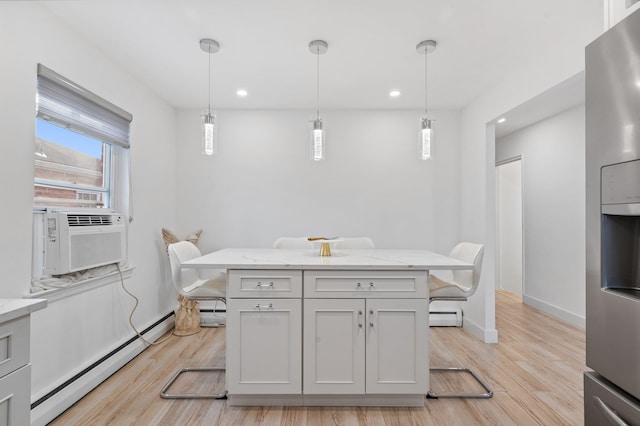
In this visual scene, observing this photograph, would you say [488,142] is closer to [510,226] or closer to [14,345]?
[510,226]

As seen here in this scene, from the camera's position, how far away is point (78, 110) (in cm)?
215

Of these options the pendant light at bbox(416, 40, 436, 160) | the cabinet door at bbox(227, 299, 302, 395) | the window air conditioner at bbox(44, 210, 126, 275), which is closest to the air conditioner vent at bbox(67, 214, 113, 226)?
the window air conditioner at bbox(44, 210, 126, 275)

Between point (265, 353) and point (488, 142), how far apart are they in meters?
2.87

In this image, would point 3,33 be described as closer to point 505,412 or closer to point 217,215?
A: point 217,215

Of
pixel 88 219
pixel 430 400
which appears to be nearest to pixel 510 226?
pixel 430 400

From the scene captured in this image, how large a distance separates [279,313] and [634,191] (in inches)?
66.7

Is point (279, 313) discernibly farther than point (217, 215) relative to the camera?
No

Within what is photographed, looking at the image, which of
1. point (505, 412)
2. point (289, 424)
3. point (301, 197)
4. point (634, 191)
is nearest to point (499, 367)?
point (505, 412)

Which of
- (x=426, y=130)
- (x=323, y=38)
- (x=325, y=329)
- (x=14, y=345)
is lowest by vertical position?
(x=325, y=329)

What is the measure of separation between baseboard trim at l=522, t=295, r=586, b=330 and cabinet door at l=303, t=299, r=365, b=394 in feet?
9.76

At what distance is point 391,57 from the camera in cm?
252

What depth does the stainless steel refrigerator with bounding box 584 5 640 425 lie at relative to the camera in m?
0.83

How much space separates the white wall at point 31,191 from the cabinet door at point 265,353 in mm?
1100

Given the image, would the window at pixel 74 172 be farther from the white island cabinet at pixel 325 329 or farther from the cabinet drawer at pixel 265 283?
the cabinet drawer at pixel 265 283
